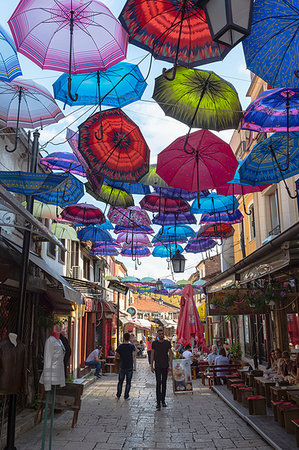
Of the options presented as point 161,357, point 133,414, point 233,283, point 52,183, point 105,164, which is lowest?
point 133,414

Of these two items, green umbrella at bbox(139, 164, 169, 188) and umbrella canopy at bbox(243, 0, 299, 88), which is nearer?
umbrella canopy at bbox(243, 0, 299, 88)

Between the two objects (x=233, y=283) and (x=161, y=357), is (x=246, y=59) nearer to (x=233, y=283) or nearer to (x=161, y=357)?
(x=161, y=357)

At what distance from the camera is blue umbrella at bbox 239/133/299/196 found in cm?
714

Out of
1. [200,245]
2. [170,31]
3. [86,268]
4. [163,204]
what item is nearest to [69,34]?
[170,31]

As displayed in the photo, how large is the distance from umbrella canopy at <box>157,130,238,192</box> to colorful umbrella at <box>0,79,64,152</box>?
91.1 inches

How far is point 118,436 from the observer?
7871 millimetres

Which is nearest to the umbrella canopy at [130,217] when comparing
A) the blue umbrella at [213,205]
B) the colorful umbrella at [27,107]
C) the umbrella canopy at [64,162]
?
the blue umbrella at [213,205]

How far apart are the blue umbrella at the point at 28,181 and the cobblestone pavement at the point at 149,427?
14.8ft

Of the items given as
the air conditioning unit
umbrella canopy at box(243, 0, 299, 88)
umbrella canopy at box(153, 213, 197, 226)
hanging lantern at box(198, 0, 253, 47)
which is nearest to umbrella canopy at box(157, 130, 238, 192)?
umbrella canopy at box(243, 0, 299, 88)

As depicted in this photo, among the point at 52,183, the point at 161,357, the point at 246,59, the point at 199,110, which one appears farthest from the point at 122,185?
the point at 246,59

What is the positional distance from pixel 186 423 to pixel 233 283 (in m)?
5.07

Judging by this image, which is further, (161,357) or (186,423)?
(161,357)

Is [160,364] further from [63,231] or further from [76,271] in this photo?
[76,271]

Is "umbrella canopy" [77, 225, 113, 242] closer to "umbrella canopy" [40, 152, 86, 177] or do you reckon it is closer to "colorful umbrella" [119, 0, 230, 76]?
"umbrella canopy" [40, 152, 86, 177]
